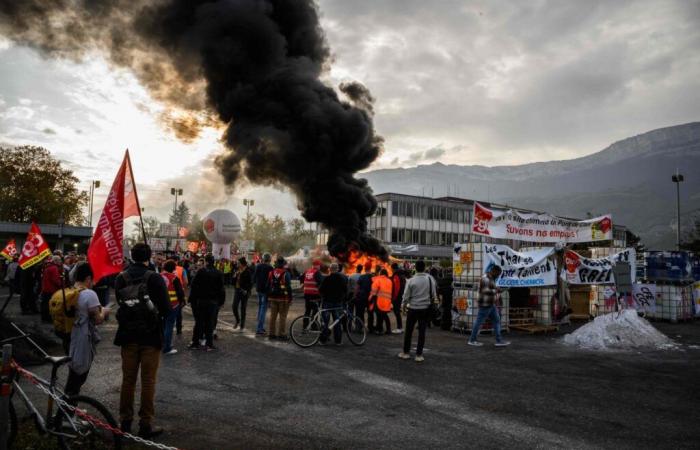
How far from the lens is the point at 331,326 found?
995 centimetres

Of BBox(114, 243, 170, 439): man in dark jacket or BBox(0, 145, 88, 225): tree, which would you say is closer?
BBox(114, 243, 170, 439): man in dark jacket

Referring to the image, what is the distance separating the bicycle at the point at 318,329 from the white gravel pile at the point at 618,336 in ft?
15.7

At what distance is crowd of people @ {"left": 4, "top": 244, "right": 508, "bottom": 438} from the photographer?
4500 mm

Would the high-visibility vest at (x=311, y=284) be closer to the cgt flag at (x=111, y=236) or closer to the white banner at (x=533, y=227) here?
the white banner at (x=533, y=227)

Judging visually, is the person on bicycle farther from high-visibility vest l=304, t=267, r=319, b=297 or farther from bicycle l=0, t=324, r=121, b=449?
bicycle l=0, t=324, r=121, b=449

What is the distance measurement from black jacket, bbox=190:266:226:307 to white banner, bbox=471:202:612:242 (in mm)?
6409

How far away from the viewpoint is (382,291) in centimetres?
1148

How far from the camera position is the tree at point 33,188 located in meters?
50.8

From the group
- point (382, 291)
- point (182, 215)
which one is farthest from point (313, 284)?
point (182, 215)

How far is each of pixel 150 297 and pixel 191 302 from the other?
4.88m

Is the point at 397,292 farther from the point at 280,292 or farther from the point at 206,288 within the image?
the point at 206,288

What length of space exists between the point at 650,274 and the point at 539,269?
6.32 m

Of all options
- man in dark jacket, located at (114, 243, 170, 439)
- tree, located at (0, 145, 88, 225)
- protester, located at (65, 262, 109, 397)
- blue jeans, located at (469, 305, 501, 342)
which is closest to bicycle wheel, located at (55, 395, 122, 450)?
man in dark jacket, located at (114, 243, 170, 439)

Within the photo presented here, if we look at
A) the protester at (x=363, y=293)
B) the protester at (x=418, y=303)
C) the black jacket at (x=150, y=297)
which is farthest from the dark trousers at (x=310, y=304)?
the black jacket at (x=150, y=297)
